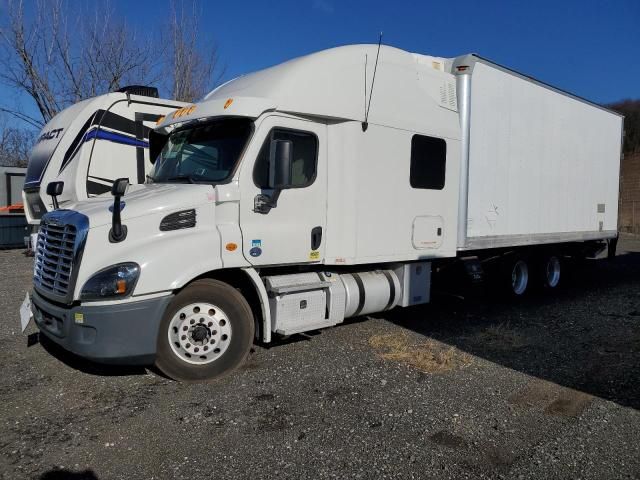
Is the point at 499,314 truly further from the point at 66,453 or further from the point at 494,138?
the point at 66,453

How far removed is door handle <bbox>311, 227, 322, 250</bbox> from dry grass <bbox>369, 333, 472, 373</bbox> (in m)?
1.38

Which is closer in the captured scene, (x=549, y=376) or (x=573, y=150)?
(x=549, y=376)

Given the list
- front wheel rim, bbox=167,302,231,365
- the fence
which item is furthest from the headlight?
the fence

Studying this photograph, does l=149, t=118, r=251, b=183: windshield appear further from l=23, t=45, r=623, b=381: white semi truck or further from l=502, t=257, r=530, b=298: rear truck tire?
l=502, t=257, r=530, b=298: rear truck tire

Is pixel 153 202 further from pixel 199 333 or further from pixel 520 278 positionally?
pixel 520 278

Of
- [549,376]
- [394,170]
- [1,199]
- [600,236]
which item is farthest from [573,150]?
[1,199]

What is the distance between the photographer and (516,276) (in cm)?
920

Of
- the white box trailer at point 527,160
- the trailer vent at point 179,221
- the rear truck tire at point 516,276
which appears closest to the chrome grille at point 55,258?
the trailer vent at point 179,221

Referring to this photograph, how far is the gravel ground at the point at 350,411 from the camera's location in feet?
11.4

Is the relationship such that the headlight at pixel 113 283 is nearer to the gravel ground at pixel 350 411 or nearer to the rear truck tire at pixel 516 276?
the gravel ground at pixel 350 411

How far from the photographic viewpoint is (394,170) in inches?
250

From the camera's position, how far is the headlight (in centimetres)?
441

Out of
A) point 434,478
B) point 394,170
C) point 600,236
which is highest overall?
point 394,170

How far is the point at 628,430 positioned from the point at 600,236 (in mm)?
7403
